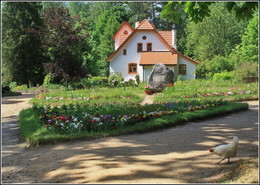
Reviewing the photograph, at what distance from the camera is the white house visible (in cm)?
2988

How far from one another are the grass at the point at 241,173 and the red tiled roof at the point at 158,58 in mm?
24846

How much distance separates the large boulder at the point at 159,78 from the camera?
745 inches

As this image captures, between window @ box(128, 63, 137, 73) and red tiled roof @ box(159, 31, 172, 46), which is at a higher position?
red tiled roof @ box(159, 31, 172, 46)

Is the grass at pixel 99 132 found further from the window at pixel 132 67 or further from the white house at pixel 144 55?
the window at pixel 132 67

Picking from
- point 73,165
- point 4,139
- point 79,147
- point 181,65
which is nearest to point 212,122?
point 79,147

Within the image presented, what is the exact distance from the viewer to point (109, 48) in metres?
41.0

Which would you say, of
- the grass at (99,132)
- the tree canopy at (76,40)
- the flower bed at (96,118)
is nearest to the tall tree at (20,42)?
the tree canopy at (76,40)

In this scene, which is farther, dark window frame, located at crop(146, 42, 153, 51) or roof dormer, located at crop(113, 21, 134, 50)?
roof dormer, located at crop(113, 21, 134, 50)

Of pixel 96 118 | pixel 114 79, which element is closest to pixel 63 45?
pixel 114 79

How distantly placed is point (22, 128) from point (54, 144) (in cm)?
213

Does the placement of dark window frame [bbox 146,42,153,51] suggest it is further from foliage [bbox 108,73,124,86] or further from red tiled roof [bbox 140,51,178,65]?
foliage [bbox 108,73,124,86]

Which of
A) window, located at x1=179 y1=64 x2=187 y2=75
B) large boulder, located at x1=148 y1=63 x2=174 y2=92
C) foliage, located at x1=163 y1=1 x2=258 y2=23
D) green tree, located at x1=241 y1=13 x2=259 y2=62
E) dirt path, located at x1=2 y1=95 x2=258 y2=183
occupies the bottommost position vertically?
dirt path, located at x1=2 y1=95 x2=258 y2=183

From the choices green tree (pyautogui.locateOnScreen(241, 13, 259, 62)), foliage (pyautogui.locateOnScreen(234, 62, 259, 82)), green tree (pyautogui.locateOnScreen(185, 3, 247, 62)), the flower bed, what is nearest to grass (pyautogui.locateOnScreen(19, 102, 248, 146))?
the flower bed

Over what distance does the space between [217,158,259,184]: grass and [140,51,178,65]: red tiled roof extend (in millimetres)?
24846
